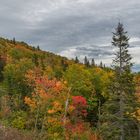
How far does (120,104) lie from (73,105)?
29.2 m

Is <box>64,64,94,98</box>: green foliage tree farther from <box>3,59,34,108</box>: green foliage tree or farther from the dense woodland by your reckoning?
<box>3,59,34,108</box>: green foliage tree

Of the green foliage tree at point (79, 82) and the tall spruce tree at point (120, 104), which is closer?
the tall spruce tree at point (120, 104)

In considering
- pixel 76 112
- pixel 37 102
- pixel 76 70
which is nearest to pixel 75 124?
pixel 76 112

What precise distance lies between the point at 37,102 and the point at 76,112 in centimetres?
1025

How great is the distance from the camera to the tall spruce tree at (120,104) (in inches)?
1683

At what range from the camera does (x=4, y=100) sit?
73688 millimetres

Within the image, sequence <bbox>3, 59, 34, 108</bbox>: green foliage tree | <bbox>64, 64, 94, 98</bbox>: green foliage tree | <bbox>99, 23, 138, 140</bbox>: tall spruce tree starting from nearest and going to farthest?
<bbox>99, 23, 138, 140</bbox>: tall spruce tree, <bbox>64, 64, 94, 98</bbox>: green foliage tree, <bbox>3, 59, 34, 108</bbox>: green foliage tree

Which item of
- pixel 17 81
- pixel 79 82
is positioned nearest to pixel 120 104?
pixel 79 82

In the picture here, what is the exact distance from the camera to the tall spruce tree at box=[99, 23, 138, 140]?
42750mm

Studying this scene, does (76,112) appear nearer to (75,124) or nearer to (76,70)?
(75,124)

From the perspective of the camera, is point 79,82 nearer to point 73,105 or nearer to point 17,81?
point 73,105

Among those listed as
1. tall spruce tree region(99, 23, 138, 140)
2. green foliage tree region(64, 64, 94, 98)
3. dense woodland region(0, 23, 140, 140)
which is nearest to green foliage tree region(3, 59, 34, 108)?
dense woodland region(0, 23, 140, 140)

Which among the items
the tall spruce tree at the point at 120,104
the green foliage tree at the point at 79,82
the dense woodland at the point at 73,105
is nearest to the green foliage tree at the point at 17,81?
the dense woodland at the point at 73,105

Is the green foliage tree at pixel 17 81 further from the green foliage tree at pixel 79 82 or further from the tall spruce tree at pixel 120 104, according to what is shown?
the tall spruce tree at pixel 120 104
